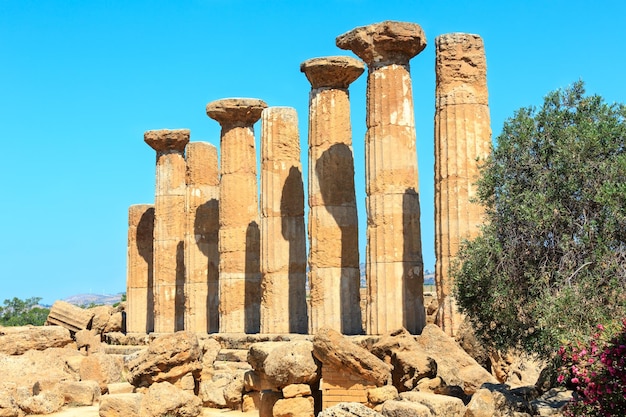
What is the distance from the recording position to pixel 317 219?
25.2 meters

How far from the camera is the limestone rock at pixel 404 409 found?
14.1 meters

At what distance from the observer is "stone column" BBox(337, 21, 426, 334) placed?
22.7 meters

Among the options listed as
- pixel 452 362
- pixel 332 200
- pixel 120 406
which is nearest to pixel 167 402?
pixel 120 406

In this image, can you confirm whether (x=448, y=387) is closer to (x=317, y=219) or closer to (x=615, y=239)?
(x=615, y=239)

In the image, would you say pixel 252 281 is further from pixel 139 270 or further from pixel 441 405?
pixel 441 405

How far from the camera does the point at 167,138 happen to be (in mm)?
35000

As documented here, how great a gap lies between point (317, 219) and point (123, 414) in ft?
29.7

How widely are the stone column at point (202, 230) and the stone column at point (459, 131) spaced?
13.0 meters

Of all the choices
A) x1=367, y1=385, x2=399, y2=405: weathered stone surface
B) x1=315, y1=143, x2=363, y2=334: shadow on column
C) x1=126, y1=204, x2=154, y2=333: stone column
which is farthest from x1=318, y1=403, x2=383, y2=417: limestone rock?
x1=126, y1=204, x2=154, y2=333: stone column

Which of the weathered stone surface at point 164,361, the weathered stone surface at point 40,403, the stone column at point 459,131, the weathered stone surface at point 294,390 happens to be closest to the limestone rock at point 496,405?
the weathered stone surface at point 294,390

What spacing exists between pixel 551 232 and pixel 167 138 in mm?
21634

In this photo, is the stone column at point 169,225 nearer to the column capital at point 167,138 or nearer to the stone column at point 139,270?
the column capital at point 167,138

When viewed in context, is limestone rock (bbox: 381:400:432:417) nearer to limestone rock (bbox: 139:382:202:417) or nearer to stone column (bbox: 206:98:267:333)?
limestone rock (bbox: 139:382:202:417)

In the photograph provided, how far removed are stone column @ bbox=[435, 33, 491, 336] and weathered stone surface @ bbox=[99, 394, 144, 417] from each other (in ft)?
23.1
